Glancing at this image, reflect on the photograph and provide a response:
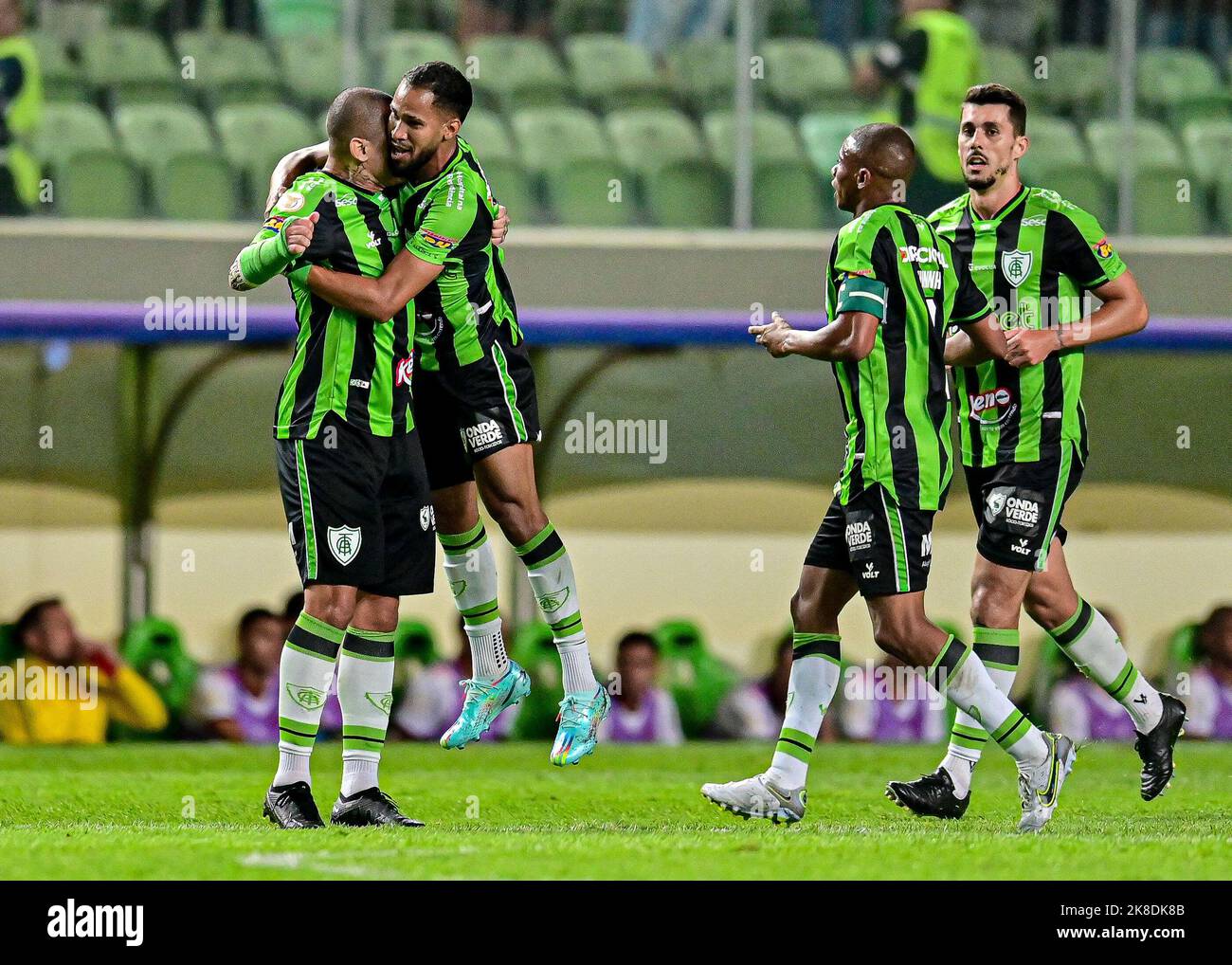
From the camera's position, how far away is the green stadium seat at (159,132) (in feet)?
40.9

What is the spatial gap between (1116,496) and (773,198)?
318cm

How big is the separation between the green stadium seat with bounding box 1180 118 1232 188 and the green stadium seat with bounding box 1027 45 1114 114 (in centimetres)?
71

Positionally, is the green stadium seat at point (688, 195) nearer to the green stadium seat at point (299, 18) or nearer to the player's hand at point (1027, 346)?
the green stadium seat at point (299, 18)

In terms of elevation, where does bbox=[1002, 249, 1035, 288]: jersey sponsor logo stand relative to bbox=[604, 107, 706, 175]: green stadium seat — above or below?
below

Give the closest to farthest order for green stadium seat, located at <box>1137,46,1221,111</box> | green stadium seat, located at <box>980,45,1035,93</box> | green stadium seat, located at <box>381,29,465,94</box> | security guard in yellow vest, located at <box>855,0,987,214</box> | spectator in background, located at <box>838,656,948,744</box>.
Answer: spectator in background, located at <box>838,656,948,744</box> → security guard in yellow vest, located at <box>855,0,987,214</box> → green stadium seat, located at <box>381,29,465,94</box> → green stadium seat, located at <box>980,45,1035,93</box> → green stadium seat, located at <box>1137,46,1221,111</box>

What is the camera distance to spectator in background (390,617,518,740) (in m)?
11.7

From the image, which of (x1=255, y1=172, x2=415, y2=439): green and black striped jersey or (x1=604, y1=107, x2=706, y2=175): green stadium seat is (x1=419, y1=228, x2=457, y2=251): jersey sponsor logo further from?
(x1=604, y1=107, x2=706, y2=175): green stadium seat

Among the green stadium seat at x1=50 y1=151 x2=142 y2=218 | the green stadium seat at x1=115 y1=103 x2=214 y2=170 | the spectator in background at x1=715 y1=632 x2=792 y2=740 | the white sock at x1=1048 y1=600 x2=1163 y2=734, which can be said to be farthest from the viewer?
the green stadium seat at x1=115 y1=103 x2=214 y2=170

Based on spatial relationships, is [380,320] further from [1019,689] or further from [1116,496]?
[1116,496]

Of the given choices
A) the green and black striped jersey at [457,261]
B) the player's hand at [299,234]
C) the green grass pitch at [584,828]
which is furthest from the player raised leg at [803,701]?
the player's hand at [299,234]

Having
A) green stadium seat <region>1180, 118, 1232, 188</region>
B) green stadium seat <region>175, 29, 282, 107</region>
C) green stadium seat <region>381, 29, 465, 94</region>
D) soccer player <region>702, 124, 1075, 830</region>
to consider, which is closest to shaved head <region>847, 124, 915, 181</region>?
soccer player <region>702, 124, 1075, 830</region>

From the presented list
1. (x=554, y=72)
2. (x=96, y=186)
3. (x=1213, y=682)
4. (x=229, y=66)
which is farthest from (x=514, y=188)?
(x=1213, y=682)

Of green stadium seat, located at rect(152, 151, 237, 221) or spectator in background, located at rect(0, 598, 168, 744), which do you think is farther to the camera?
green stadium seat, located at rect(152, 151, 237, 221)

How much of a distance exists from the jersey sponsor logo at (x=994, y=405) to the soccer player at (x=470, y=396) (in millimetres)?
1437
